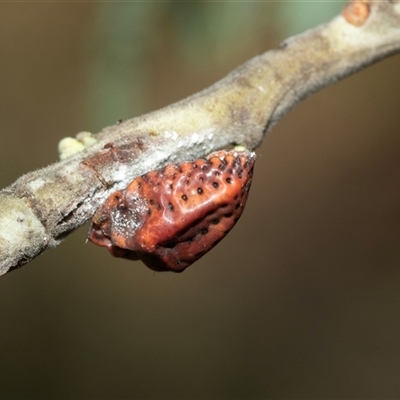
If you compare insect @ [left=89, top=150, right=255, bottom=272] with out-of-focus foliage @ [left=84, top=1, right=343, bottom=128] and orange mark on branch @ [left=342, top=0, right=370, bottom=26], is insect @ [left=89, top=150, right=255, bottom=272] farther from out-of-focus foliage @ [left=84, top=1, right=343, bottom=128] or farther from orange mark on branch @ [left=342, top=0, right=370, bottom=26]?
out-of-focus foliage @ [left=84, top=1, right=343, bottom=128]

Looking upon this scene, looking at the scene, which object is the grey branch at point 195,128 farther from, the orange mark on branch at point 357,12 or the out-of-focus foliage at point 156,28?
the out-of-focus foliage at point 156,28

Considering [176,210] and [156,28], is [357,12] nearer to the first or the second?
[176,210]

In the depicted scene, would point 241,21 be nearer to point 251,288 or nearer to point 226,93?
point 226,93

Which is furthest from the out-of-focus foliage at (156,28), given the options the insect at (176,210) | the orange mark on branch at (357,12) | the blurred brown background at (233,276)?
the insect at (176,210)

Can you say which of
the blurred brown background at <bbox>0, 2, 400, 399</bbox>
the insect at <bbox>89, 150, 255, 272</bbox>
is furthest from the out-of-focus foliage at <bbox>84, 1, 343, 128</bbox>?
the insect at <bbox>89, 150, 255, 272</bbox>

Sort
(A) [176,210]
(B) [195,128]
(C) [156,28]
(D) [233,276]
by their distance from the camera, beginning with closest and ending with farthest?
(A) [176,210]
(B) [195,128]
(C) [156,28]
(D) [233,276]

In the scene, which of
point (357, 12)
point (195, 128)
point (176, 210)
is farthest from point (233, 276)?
point (176, 210)

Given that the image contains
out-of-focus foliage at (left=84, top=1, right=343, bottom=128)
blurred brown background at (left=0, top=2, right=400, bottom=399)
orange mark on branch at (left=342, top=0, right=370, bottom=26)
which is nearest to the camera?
orange mark on branch at (left=342, top=0, right=370, bottom=26)
